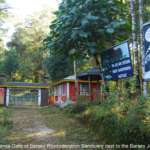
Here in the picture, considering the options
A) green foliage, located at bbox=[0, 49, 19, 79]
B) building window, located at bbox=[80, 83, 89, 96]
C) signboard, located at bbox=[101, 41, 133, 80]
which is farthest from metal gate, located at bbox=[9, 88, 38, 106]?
signboard, located at bbox=[101, 41, 133, 80]

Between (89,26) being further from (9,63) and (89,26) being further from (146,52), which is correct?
(9,63)

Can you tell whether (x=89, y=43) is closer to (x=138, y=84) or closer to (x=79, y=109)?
(x=138, y=84)

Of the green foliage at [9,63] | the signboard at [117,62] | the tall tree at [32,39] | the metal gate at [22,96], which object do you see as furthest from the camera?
the tall tree at [32,39]

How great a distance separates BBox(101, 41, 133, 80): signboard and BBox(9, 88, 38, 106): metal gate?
1866 centimetres

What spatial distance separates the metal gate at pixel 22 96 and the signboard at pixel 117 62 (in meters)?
18.7

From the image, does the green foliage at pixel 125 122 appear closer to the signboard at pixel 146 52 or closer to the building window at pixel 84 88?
the signboard at pixel 146 52

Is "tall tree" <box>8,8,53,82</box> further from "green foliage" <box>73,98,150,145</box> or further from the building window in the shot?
"green foliage" <box>73,98,150,145</box>

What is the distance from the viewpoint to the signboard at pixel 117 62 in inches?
352

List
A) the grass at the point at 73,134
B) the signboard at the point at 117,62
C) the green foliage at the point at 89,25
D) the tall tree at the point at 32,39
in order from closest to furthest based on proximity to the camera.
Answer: the grass at the point at 73,134
the signboard at the point at 117,62
the green foliage at the point at 89,25
the tall tree at the point at 32,39

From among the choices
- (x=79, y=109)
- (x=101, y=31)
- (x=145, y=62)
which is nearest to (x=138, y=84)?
(x=145, y=62)

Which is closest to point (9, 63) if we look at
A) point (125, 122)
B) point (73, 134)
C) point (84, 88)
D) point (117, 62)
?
point (84, 88)

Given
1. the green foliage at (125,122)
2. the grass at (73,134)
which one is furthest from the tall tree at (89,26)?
the green foliage at (125,122)

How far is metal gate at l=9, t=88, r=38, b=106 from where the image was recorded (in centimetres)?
2789

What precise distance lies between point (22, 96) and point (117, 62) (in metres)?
20.3
